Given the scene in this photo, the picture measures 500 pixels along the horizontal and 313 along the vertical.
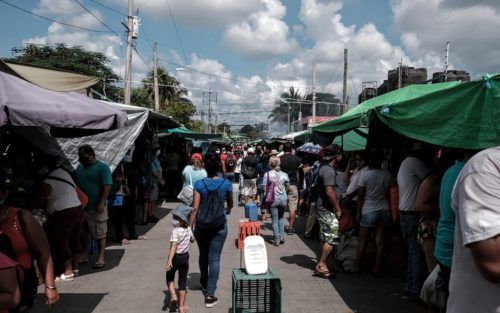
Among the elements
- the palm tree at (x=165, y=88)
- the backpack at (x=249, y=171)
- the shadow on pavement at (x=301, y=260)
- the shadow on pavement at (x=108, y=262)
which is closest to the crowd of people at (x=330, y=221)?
the shadow on pavement at (x=108, y=262)

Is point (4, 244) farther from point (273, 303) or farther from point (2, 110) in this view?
point (273, 303)

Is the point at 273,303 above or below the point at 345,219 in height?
below

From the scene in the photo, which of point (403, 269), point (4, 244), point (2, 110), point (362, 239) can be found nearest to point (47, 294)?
point (4, 244)

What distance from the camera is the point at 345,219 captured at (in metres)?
7.00

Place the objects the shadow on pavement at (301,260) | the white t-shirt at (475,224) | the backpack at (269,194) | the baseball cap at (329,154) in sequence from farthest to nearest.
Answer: the backpack at (269,194)
the shadow on pavement at (301,260)
the baseball cap at (329,154)
the white t-shirt at (475,224)

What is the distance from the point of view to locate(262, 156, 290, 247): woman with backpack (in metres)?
8.73

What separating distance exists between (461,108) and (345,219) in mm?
3632

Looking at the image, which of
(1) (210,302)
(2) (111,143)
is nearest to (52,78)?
(1) (210,302)

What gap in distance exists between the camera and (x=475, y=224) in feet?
5.17

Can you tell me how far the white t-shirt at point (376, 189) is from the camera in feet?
21.1

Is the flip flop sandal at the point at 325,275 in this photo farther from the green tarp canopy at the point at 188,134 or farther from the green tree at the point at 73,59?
the green tree at the point at 73,59

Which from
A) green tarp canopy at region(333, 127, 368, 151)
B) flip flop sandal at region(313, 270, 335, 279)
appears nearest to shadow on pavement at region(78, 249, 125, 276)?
flip flop sandal at region(313, 270, 335, 279)

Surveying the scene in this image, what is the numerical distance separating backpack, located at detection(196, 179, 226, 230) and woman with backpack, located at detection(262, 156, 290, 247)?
3348 millimetres

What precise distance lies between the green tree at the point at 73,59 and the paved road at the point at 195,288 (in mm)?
29556
